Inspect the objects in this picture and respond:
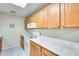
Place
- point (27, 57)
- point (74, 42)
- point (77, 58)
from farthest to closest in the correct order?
point (74, 42)
point (27, 57)
point (77, 58)

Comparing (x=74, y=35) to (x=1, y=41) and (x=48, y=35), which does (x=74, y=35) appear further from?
(x=1, y=41)

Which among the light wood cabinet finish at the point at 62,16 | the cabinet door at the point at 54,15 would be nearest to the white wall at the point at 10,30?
the light wood cabinet finish at the point at 62,16

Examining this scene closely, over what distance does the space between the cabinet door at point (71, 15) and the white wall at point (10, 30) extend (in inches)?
24.5

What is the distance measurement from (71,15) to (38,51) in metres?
0.66

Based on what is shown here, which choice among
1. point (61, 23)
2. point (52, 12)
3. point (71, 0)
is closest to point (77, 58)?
point (61, 23)

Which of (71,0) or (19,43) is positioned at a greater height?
(71,0)

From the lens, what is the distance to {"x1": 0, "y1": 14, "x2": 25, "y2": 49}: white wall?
1.54 meters

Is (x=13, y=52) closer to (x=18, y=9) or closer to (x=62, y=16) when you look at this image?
(x=18, y=9)

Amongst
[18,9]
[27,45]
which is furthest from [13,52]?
[18,9]

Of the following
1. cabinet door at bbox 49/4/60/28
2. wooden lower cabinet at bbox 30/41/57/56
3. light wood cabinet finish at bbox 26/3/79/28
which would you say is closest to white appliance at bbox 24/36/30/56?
wooden lower cabinet at bbox 30/41/57/56

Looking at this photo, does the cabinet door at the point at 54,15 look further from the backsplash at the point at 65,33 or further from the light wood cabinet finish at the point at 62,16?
the backsplash at the point at 65,33

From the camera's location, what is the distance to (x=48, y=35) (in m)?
1.95

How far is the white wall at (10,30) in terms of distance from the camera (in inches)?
60.5

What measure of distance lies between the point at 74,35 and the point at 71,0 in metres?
0.58
